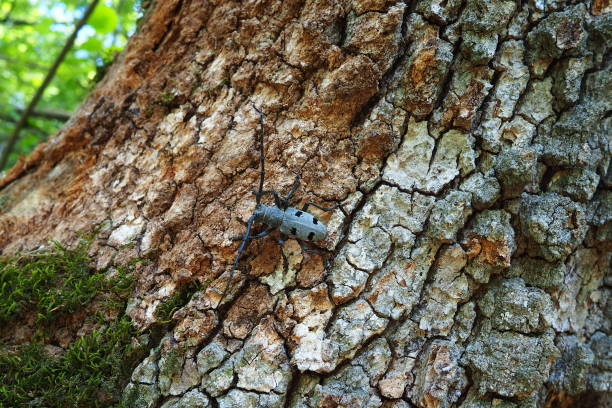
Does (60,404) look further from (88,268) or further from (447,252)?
(447,252)

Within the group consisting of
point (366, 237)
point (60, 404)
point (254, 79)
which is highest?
point (254, 79)

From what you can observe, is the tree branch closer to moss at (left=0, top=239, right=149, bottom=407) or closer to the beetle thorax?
moss at (left=0, top=239, right=149, bottom=407)

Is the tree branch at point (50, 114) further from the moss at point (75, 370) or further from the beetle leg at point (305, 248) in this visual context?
the beetle leg at point (305, 248)

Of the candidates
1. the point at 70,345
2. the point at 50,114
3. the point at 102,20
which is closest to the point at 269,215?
the point at 70,345

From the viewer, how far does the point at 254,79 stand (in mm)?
2662

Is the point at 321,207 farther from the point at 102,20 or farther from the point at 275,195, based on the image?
the point at 102,20

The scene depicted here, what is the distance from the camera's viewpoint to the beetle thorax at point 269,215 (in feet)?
7.96

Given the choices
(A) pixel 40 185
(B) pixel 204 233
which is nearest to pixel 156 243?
(B) pixel 204 233

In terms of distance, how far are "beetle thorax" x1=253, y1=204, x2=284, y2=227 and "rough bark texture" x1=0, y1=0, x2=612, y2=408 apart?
0.31 ft

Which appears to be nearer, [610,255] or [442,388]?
[442,388]

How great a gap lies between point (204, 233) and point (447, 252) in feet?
4.49

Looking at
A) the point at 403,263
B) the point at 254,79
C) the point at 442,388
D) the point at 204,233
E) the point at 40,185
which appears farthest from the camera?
the point at 40,185

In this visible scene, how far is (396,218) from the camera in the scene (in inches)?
93.5

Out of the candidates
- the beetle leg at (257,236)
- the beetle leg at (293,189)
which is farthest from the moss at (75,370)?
the beetle leg at (293,189)
